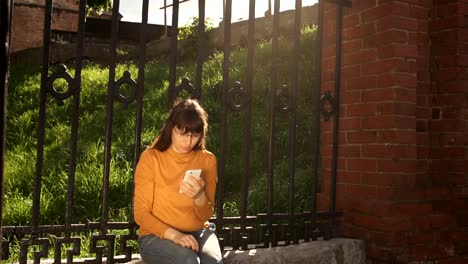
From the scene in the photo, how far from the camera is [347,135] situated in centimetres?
355

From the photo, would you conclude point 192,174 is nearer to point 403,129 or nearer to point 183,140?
point 183,140

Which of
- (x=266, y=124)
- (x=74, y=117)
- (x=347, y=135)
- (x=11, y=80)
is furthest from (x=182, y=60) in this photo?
(x=74, y=117)

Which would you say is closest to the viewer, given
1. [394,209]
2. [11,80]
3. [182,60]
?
[394,209]

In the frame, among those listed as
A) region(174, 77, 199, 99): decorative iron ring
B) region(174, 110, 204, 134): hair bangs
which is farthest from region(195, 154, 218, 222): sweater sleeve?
region(174, 77, 199, 99): decorative iron ring

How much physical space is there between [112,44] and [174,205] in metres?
0.90

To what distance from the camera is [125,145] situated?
6.05 m

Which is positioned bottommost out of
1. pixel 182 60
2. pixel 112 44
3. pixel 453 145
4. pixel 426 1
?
pixel 453 145

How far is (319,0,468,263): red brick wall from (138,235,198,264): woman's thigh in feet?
4.92

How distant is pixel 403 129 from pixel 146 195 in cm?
180

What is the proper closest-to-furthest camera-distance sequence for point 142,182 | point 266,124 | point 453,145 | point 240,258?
point 142,182 < point 240,258 < point 453,145 < point 266,124

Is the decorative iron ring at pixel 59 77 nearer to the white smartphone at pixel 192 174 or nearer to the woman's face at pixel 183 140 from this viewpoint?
the woman's face at pixel 183 140

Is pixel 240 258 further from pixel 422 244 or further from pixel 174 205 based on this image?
pixel 422 244

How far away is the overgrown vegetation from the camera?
4586 mm

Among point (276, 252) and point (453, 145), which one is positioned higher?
point (453, 145)
